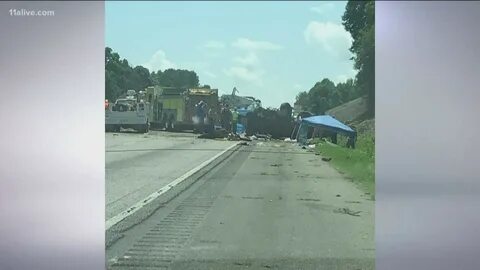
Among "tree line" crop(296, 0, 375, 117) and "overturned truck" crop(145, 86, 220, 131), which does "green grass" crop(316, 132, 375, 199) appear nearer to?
"tree line" crop(296, 0, 375, 117)

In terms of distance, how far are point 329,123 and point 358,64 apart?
0.33m

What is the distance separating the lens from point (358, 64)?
331 cm

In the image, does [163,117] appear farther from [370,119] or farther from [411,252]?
[411,252]

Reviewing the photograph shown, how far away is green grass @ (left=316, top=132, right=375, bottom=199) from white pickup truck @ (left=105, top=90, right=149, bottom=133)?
92cm

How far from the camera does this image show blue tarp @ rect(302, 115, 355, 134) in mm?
3426

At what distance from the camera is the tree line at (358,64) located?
10.7 ft

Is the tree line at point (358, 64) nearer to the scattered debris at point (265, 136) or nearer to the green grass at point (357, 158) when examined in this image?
the green grass at point (357, 158)

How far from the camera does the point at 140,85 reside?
11.6 feet

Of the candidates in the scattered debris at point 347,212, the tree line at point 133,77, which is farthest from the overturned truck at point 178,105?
the scattered debris at point 347,212

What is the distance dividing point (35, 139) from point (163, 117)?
675 mm

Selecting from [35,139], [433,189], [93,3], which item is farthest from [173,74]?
[433,189]

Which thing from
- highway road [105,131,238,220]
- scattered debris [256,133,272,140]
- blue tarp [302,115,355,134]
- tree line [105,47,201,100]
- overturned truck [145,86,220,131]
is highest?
tree line [105,47,201,100]

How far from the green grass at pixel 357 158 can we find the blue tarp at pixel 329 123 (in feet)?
0.23

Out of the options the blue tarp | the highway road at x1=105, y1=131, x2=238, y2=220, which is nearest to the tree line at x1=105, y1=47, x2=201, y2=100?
the highway road at x1=105, y1=131, x2=238, y2=220
